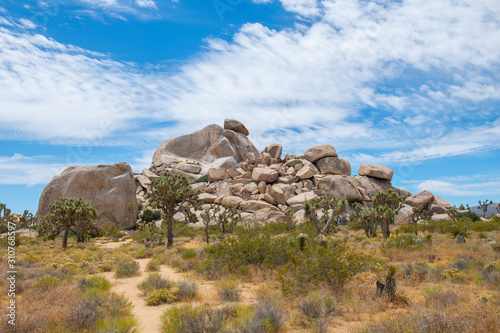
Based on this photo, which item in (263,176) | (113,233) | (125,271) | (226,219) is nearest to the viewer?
(125,271)

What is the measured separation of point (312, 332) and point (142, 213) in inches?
1878

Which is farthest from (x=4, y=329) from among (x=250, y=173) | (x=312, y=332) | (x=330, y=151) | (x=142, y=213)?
(x=330, y=151)

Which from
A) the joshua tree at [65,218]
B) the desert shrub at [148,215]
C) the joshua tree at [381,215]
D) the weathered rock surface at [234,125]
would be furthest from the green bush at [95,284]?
the weathered rock surface at [234,125]

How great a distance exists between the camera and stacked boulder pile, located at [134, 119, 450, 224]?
50875mm

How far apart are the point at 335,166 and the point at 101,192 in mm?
42614

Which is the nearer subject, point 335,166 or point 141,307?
point 141,307

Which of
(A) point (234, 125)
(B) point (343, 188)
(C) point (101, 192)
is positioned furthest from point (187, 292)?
(A) point (234, 125)

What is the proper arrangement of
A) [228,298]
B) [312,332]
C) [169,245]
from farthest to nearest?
[169,245]
[228,298]
[312,332]

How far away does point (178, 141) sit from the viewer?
80.1 meters

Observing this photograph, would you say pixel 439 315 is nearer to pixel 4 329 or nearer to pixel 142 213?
pixel 4 329

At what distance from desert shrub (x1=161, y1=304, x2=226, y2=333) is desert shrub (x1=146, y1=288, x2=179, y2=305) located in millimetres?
2434

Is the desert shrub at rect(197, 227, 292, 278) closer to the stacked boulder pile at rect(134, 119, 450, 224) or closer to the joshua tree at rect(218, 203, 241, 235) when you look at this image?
the joshua tree at rect(218, 203, 241, 235)

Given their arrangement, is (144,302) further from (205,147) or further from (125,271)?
(205,147)

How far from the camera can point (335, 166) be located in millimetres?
62031
